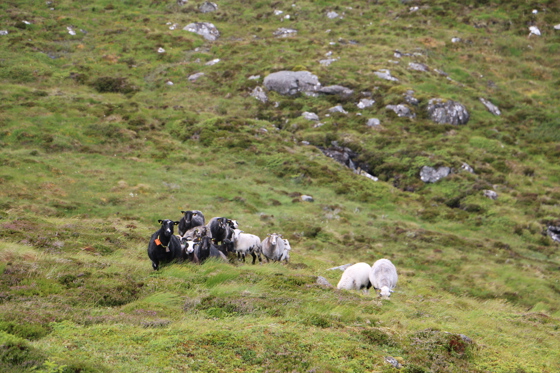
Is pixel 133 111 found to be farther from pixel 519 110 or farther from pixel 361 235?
pixel 519 110

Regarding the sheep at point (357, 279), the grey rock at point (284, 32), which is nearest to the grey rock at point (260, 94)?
the grey rock at point (284, 32)

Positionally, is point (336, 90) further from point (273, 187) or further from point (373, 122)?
point (273, 187)

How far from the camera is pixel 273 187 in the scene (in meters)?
42.2

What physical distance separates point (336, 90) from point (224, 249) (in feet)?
147

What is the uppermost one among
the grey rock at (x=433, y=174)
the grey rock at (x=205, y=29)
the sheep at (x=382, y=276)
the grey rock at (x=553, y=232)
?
the grey rock at (x=205, y=29)

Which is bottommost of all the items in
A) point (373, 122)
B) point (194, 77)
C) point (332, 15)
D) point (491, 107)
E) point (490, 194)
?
point (490, 194)

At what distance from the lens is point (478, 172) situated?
46.5 meters

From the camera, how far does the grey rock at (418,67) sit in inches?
2734

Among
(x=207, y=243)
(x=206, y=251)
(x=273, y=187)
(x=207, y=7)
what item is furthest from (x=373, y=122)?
(x=207, y=7)

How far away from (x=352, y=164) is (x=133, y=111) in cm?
2636

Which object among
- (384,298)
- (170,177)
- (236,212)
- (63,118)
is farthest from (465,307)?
(63,118)

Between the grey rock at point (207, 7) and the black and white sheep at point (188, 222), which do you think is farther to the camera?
the grey rock at point (207, 7)

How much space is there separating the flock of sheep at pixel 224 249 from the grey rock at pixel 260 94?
1577 inches

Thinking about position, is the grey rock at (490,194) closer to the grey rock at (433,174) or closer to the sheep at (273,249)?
the grey rock at (433,174)
